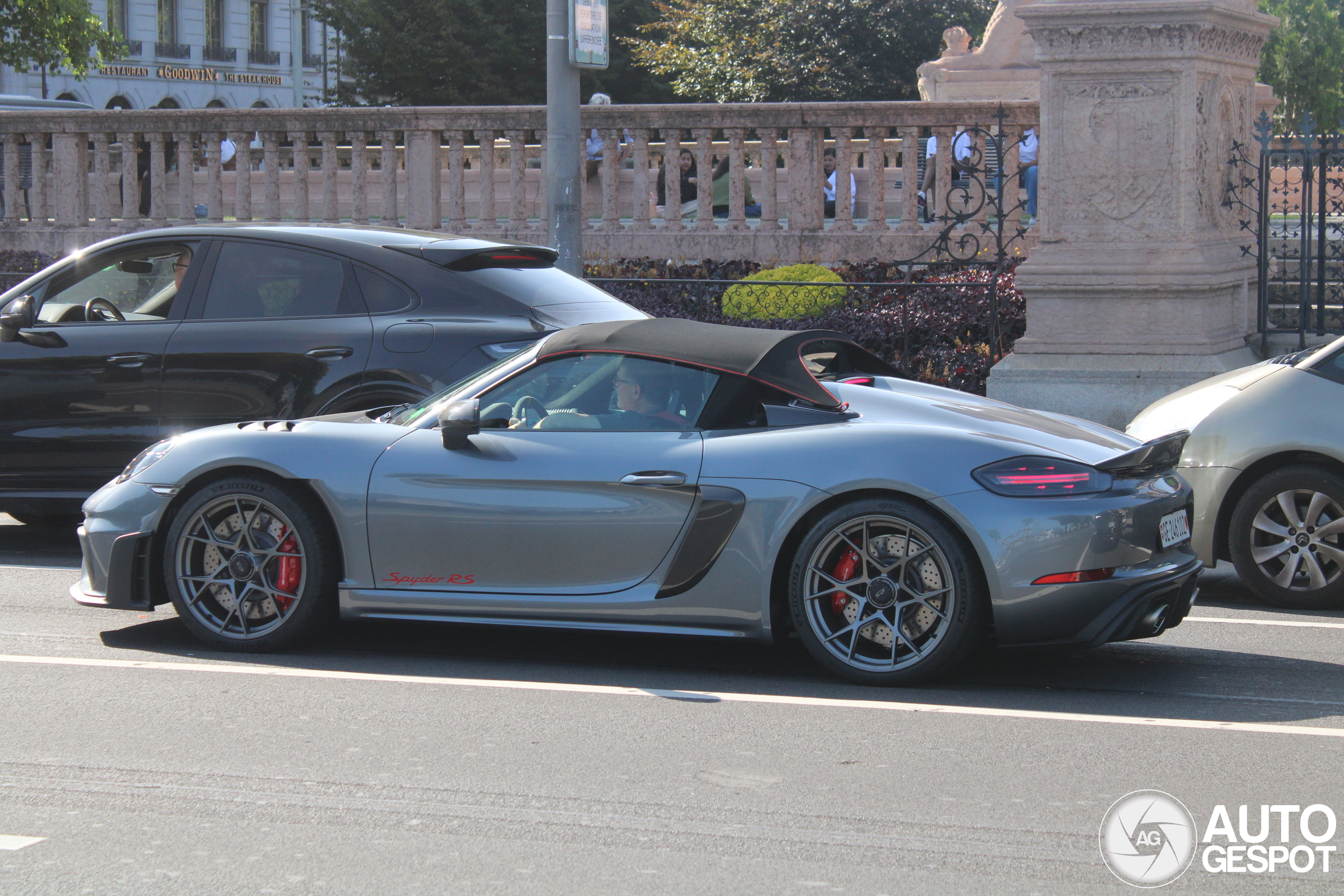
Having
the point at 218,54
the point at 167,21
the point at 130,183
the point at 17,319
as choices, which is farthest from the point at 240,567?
the point at 218,54

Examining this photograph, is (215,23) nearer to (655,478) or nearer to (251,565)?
(251,565)

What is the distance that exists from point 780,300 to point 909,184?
6.30 feet

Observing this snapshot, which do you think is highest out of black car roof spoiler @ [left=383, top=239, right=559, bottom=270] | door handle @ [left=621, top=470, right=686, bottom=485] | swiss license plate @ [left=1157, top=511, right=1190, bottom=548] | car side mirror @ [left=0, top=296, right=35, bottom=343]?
black car roof spoiler @ [left=383, top=239, right=559, bottom=270]

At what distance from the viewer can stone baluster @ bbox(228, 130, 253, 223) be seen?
1595cm

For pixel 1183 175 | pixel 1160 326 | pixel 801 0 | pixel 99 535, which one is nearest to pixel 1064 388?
pixel 1160 326

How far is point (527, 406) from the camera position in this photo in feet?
20.6

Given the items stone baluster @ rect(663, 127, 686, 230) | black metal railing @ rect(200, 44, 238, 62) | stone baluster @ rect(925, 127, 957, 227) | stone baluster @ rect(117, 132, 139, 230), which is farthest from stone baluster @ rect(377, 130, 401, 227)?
black metal railing @ rect(200, 44, 238, 62)

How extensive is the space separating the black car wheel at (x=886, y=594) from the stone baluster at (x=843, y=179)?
9.32m

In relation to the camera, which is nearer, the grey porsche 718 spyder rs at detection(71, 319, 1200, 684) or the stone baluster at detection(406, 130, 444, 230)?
the grey porsche 718 spyder rs at detection(71, 319, 1200, 684)

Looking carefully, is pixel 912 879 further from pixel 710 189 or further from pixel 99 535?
pixel 710 189

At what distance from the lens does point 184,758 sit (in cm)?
500

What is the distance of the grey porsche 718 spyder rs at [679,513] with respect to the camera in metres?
5.58

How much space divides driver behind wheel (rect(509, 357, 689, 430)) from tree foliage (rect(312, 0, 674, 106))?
131 feet

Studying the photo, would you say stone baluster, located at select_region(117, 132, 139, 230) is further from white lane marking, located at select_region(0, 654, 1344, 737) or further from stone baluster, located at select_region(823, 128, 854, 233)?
white lane marking, located at select_region(0, 654, 1344, 737)
